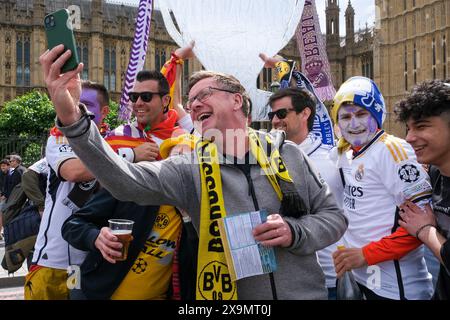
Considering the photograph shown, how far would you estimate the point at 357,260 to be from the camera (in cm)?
207

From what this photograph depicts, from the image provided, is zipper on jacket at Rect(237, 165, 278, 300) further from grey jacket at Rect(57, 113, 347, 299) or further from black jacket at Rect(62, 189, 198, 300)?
black jacket at Rect(62, 189, 198, 300)

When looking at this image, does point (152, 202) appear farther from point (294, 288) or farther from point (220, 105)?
point (294, 288)

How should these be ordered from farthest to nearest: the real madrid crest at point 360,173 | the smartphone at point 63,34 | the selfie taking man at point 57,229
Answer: the selfie taking man at point 57,229
the real madrid crest at point 360,173
the smartphone at point 63,34

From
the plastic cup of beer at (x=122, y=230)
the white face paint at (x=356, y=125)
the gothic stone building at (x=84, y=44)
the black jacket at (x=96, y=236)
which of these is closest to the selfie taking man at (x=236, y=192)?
the plastic cup of beer at (x=122, y=230)

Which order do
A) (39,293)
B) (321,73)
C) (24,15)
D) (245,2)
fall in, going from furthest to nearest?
(24,15) → (321,73) → (245,2) → (39,293)

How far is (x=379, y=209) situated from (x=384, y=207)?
0.02 meters

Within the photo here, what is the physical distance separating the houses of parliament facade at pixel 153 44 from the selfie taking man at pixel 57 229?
94.9 feet

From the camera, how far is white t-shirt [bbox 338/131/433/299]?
2.06 m

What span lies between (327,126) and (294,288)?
8.99 ft

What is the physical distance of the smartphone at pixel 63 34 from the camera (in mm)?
1405

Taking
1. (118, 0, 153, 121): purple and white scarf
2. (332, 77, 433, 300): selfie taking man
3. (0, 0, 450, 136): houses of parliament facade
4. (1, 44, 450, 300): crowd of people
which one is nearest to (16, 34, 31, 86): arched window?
(0, 0, 450, 136): houses of parliament facade

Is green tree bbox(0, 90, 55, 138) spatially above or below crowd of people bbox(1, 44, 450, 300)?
above

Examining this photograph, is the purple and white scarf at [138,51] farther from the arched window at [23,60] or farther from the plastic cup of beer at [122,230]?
the arched window at [23,60]
